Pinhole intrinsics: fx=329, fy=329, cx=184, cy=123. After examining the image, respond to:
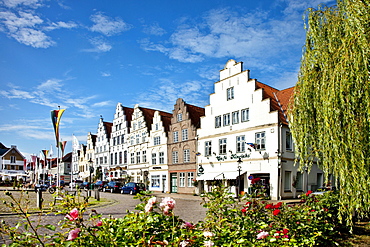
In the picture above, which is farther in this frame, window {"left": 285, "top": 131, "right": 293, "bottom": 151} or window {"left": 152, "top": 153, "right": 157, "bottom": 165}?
window {"left": 152, "top": 153, "right": 157, "bottom": 165}

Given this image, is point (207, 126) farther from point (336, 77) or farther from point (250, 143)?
point (336, 77)

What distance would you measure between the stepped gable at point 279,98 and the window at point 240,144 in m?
4.30

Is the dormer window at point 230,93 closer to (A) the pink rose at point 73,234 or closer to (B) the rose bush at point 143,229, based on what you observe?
(B) the rose bush at point 143,229

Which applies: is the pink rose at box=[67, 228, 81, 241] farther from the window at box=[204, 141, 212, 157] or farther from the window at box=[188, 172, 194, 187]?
the window at box=[188, 172, 194, 187]

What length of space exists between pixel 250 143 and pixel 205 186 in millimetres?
9045

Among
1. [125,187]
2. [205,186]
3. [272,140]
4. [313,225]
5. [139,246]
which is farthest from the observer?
[125,187]

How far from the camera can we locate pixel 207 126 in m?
36.7

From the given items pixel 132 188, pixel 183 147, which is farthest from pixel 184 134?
pixel 132 188

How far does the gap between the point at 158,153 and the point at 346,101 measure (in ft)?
123

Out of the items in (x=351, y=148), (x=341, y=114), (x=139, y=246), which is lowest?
(x=139, y=246)

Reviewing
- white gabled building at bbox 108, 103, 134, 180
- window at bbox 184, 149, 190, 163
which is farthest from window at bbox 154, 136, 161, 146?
white gabled building at bbox 108, 103, 134, 180

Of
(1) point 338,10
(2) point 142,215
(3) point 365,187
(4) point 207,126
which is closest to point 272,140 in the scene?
(4) point 207,126

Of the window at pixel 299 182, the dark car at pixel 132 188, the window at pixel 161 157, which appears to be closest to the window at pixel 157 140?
the window at pixel 161 157

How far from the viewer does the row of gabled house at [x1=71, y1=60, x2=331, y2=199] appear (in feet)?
95.9
